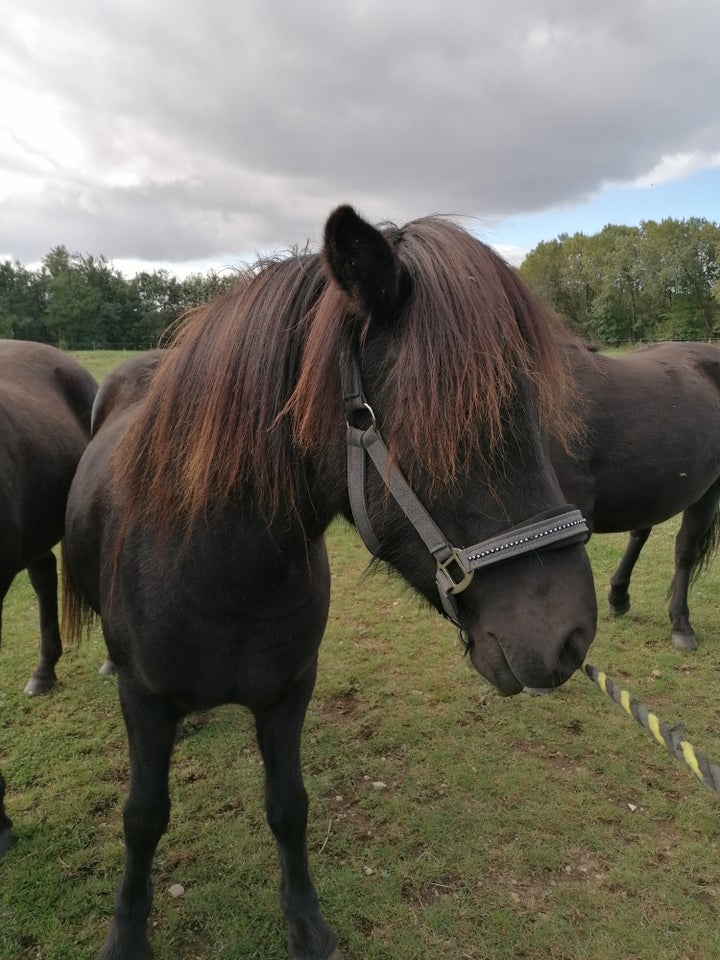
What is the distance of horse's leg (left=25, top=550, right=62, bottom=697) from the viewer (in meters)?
3.87

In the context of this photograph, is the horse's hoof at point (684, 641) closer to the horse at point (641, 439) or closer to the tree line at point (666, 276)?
the horse at point (641, 439)

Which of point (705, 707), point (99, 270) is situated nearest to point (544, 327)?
point (705, 707)

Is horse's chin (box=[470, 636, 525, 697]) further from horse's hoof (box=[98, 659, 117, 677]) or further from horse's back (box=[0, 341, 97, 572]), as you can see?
horse's hoof (box=[98, 659, 117, 677])

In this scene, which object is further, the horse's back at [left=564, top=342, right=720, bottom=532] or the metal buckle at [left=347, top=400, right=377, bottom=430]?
the horse's back at [left=564, top=342, right=720, bottom=532]

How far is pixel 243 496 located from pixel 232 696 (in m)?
0.73

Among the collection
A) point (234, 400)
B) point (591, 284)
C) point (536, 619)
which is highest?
point (591, 284)

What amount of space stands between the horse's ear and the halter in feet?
0.41

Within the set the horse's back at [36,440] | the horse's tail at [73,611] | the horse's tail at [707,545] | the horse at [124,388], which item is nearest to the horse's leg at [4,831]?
the horse at [124,388]

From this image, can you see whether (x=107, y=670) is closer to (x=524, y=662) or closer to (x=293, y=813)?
(x=293, y=813)

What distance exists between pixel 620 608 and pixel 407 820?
2.96 meters

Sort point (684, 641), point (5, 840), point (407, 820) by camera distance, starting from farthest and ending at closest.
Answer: point (684, 641), point (407, 820), point (5, 840)

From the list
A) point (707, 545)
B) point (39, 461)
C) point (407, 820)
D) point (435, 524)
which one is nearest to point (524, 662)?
point (435, 524)

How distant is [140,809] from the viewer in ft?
6.76

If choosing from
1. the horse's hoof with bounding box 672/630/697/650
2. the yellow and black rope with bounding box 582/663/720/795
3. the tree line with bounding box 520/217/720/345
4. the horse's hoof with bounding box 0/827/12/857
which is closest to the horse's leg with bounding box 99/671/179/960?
the horse's hoof with bounding box 0/827/12/857
